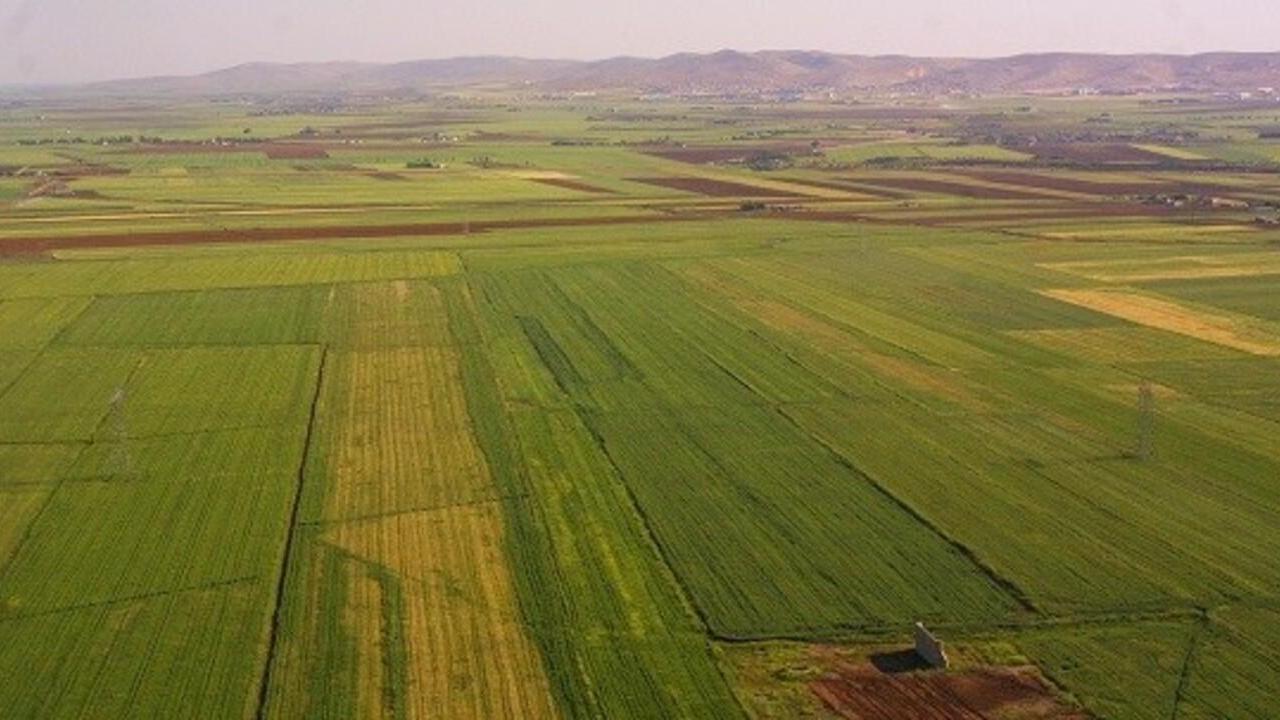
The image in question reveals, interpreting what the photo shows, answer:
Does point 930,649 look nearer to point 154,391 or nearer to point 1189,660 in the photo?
point 1189,660

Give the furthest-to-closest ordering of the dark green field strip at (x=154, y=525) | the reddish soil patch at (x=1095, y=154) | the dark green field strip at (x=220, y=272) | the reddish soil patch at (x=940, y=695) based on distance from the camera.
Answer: the reddish soil patch at (x=1095, y=154), the dark green field strip at (x=220, y=272), the dark green field strip at (x=154, y=525), the reddish soil patch at (x=940, y=695)

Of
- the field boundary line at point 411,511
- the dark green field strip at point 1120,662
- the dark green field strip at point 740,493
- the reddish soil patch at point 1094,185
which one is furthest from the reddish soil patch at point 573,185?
the dark green field strip at point 1120,662

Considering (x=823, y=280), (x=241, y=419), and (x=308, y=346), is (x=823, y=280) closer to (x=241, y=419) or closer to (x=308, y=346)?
(x=308, y=346)

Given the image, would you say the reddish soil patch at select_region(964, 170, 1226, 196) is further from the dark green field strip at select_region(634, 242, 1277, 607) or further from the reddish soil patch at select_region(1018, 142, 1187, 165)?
the dark green field strip at select_region(634, 242, 1277, 607)

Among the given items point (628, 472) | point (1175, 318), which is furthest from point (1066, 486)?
point (1175, 318)

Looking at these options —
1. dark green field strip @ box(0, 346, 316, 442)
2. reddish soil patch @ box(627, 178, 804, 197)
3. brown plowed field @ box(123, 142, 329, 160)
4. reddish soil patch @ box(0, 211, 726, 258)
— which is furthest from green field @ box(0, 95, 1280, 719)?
brown plowed field @ box(123, 142, 329, 160)

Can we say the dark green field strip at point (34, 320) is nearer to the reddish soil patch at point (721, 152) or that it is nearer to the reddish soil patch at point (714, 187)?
the reddish soil patch at point (714, 187)
